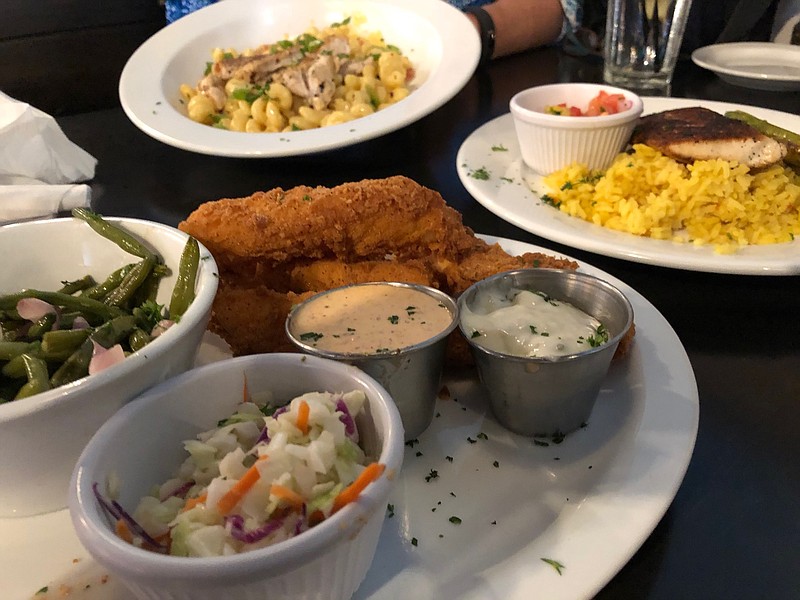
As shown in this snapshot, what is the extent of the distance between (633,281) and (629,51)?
2615 millimetres

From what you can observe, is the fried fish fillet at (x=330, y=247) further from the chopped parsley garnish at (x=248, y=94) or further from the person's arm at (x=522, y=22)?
the person's arm at (x=522, y=22)

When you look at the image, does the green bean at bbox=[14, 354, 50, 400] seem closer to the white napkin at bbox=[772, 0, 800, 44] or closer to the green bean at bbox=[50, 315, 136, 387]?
the green bean at bbox=[50, 315, 136, 387]

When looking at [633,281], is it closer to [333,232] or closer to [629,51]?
[333,232]

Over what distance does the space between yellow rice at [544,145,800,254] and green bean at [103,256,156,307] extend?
150cm

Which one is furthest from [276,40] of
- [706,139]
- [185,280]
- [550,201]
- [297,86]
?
[185,280]

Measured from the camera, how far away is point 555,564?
117 centimetres

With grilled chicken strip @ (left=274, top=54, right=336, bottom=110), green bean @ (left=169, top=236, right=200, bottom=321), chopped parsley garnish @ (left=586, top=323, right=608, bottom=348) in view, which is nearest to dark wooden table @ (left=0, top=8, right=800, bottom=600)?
chopped parsley garnish @ (left=586, top=323, right=608, bottom=348)

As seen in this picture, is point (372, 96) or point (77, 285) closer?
point (77, 285)

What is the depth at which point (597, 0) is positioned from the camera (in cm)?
525

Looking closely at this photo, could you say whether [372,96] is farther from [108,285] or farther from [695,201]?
[108,285]

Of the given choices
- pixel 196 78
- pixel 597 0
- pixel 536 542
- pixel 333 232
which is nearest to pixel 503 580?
pixel 536 542

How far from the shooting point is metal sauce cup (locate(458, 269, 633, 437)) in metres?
1.51

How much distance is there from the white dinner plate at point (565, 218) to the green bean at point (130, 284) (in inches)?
49.1

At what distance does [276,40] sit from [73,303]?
11.0 feet
